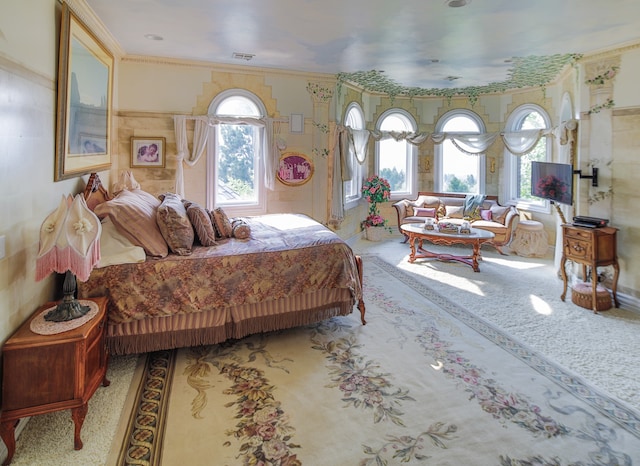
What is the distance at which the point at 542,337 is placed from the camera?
10.9ft

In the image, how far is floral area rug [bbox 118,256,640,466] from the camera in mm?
1954

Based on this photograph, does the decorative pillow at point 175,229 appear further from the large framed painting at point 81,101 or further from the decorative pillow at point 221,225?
the large framed painting at point 81,101

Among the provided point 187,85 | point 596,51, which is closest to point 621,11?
point 596,51

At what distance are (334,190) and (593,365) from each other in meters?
4.08

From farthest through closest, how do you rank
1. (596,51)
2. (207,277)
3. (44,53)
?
(596,51)
(207,277)
(44,53)

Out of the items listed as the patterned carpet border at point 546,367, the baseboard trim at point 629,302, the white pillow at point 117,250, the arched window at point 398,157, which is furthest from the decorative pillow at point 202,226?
the arched window at point 398,157

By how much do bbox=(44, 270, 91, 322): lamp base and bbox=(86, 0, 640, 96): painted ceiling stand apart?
2.50 metres

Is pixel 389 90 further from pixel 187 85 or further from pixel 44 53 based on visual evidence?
pixel 44 53

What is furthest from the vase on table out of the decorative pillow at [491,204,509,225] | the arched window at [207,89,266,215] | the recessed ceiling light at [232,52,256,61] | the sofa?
the recessed ceiling light at [232,52,256,61]

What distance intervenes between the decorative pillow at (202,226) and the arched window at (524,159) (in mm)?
5962

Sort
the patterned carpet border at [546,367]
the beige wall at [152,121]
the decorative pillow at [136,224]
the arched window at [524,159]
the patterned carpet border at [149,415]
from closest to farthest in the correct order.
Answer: the patterned carpet border at [149,415]
the beige wall at [152,121]
the patterned carpet border at [546,367]
the decorative pillow at [136,224]
the arched window at [524,159]

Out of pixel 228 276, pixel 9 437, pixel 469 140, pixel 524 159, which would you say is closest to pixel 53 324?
pixel 9 437

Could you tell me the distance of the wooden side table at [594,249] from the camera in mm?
3848

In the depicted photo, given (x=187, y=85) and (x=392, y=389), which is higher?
(x=187, y=85)
